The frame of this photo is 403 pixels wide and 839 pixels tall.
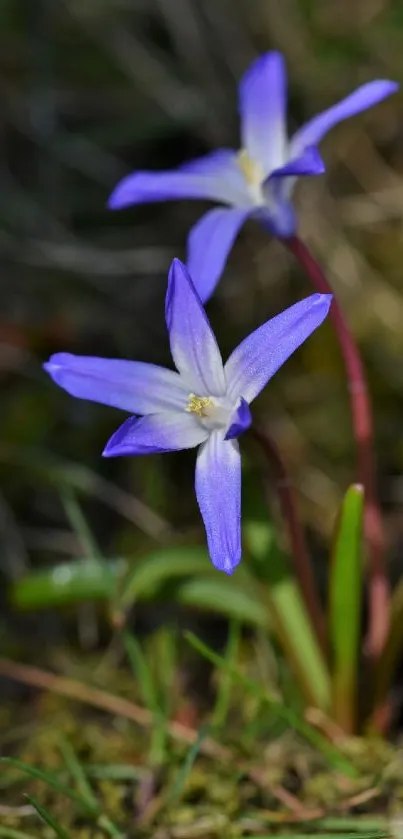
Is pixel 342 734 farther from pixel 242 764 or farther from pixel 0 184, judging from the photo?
pixel 0 184

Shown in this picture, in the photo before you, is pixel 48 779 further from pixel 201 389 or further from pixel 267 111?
pixel 267 111

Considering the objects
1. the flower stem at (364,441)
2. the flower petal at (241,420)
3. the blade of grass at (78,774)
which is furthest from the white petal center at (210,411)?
the blade of grass at (78,774)

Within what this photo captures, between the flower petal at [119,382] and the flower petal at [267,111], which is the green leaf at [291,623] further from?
the flower petal at [267,111]

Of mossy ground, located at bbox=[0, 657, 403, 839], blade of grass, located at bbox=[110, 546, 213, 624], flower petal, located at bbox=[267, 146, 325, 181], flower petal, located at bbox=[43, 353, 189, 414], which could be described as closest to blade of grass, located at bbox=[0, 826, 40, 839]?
mossy ground, located at bbox=[0, 657, 403, 839]

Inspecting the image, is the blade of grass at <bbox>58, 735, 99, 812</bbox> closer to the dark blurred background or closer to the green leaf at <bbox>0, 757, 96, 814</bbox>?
the green leaf at <bbox>0, 757, 96, 814</bbox>

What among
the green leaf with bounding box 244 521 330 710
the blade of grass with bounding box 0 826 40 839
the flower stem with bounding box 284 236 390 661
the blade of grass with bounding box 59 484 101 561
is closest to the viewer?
the blade of grass with bounding box 0 826 40 839

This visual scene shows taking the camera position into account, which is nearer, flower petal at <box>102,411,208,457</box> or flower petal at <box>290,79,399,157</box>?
flower petal at <box>102,411,208,457</box>
